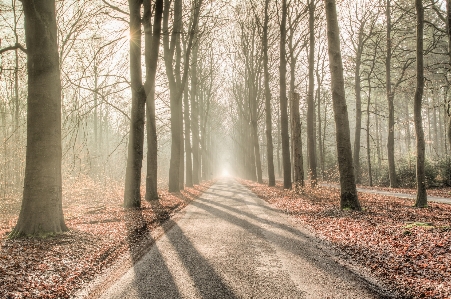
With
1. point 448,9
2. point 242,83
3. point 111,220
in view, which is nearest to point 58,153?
point 111,220

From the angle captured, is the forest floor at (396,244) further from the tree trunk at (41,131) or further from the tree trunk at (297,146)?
the tree trunk at (297,146)

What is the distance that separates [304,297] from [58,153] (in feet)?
20.1

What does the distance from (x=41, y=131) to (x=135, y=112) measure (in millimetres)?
4649

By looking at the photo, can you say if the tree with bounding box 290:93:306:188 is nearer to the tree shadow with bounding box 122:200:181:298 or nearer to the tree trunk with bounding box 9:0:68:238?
the tree shadow with bounding box 122:200:181:298

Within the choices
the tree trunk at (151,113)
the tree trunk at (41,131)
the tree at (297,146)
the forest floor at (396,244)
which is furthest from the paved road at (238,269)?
the tree at (297,146)

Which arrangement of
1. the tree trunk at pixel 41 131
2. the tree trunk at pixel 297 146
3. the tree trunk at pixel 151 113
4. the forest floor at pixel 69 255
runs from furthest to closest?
the tree trunk at pixel 297 146
the tree trunk at pixel 151 113
the tree trunk at pixel 41 131
the forest floor at pixel 69 255

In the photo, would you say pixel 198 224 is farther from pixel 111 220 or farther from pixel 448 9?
pixel 448 9

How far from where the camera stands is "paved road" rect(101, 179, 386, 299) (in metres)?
3.53

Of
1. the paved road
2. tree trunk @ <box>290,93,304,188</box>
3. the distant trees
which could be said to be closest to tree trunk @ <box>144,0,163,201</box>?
the distant trees

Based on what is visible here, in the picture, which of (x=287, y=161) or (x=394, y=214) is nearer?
(x=394, y=214)

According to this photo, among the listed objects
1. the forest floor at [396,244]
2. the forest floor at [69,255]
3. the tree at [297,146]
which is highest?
the tree at [297,146]

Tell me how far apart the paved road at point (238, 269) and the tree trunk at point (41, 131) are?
2.65m

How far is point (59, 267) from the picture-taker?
4.37 metres

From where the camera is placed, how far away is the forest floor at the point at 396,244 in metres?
3.71
